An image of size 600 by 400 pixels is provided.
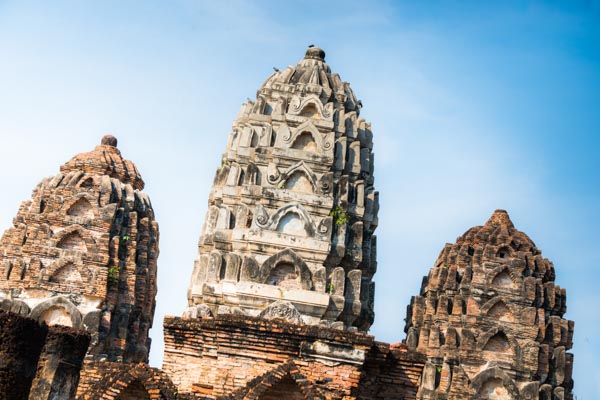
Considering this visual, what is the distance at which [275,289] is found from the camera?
23391mm

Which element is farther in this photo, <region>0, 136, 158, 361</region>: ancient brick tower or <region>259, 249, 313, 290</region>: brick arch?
<region>0, 136, 158, 361</region>: ancient brick tower

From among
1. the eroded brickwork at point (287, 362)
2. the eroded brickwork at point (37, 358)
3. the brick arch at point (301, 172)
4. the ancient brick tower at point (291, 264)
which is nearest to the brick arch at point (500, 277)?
the ancient brick tower at point (291, 264)

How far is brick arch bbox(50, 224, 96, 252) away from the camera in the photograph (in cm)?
3597

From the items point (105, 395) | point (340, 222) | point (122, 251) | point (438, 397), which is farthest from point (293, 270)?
point (122, 251)

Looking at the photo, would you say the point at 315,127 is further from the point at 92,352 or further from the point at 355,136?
the point at 92,352

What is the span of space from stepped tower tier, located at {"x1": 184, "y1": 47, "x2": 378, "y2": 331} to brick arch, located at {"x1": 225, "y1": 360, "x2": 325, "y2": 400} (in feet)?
10.4

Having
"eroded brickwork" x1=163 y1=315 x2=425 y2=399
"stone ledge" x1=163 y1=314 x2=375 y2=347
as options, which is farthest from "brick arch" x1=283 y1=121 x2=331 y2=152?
"stone ledge" x1=163 y1=314 x2=375 y2=347

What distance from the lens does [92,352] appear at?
3431 cm

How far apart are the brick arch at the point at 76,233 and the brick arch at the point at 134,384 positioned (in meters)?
16.4

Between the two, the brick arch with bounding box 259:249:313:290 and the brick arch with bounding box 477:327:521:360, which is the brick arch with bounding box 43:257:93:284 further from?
the brick arch with bounding box 259:249:313:290

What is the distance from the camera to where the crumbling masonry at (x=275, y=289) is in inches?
765

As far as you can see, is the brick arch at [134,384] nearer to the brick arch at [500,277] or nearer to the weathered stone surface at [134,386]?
the weathered stone surface at [134,386]

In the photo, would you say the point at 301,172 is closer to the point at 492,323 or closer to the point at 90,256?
the point at 90,256

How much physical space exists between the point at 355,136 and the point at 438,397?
10819 millimetres
